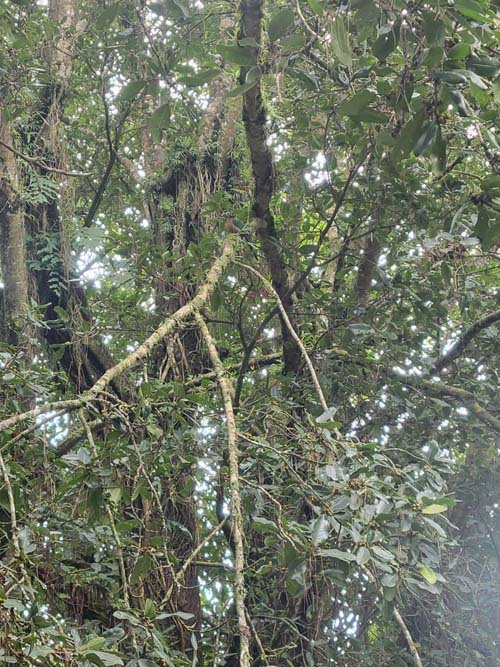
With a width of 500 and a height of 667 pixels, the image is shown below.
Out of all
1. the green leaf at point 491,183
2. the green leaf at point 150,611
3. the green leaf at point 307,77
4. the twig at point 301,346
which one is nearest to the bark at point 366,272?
the twig at point 301,346

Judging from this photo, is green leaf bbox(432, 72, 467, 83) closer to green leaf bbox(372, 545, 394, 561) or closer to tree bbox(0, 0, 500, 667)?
tree bbox(0, 0, 500, 667)

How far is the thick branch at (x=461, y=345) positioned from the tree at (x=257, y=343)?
0.01 m

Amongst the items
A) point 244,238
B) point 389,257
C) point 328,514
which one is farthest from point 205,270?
point 328,514

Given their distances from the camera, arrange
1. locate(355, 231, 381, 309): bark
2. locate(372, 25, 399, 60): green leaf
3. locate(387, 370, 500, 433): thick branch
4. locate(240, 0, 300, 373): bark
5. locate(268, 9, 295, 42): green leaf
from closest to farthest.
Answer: locate(372, 25, 399, 60): green leaf < locate(268, 9, 295, 42): green leaf < locate(240, 0, 300, 373): bark < locate(387, 370, 500, 433): thick branch < locate(355, 231, 381, 309): bark

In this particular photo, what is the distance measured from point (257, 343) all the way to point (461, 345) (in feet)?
2.71

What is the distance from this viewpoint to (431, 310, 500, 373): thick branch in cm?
254

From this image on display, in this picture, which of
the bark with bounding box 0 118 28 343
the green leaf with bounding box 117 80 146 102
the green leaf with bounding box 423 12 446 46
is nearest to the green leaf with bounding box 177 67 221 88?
the green leaf with bounding box 117 80 146 102

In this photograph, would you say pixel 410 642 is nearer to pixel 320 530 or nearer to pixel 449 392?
pixel 320 530

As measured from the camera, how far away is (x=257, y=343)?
2.93 m

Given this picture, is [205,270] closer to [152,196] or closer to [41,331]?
[41,331]

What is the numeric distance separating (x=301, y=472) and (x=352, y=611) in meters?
1.16

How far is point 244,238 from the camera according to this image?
8.18 ft

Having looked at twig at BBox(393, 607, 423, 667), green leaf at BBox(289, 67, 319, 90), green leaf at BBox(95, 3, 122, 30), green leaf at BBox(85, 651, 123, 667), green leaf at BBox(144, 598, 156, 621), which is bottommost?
twig at BBox(393, 607, 423, 667)

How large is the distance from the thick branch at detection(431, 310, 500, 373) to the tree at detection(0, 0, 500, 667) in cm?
1
